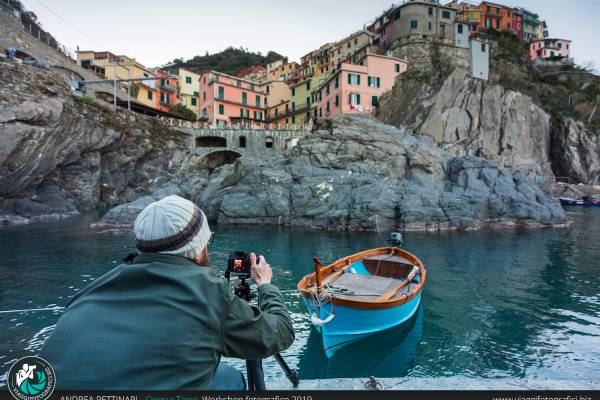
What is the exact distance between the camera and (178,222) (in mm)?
2107

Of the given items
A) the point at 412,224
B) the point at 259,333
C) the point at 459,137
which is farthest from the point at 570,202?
the point at 259,333

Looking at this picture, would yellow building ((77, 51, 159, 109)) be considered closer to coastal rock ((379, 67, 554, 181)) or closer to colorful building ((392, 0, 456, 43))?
coastal rock ((379, 67, 554, 181))

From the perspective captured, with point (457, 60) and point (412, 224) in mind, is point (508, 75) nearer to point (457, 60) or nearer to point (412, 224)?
point (457, 60)

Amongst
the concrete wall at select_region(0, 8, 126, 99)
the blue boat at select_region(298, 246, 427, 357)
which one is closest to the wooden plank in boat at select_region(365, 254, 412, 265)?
the blue boat at select_region(298, 246, 427, 357)

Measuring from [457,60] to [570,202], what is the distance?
87.0 feet

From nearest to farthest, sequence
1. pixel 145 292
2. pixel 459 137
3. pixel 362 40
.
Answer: pixel 145 292, pixel 459 137, pixel 362 40

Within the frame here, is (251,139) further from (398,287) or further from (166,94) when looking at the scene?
(398,287)

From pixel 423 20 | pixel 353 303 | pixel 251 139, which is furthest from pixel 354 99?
pixel 353 303

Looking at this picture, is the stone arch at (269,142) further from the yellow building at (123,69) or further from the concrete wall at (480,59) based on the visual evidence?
the concrete wall at (480,59)

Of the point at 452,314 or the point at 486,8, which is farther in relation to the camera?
the point at 486,8

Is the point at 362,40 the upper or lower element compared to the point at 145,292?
upper

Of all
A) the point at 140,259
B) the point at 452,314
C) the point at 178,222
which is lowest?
the point at 452,314

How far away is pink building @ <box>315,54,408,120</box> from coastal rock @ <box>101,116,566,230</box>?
10470 mm

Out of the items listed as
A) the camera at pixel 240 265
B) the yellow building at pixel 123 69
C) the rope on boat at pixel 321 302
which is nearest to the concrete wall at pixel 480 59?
the yellow building at pixel 123 69
